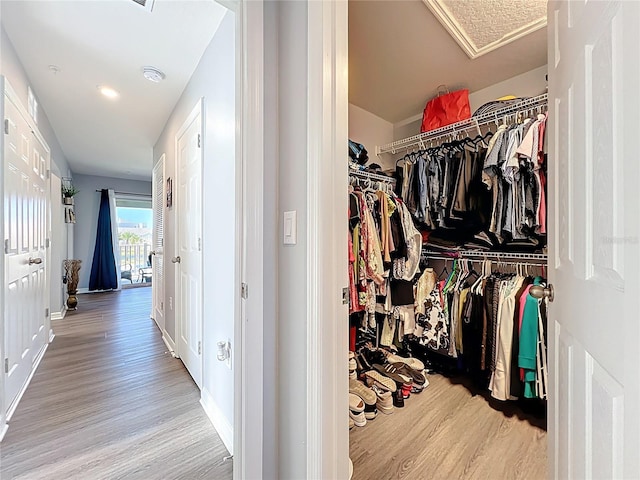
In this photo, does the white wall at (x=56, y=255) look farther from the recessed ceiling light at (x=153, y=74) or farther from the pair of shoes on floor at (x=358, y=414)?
the pair of shoes on floor at (x=358, y=414)

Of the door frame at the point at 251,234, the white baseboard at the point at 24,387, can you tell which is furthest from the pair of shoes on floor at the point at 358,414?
the white baseboard at the point at 24,387

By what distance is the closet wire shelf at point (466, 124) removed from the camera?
1789 mm

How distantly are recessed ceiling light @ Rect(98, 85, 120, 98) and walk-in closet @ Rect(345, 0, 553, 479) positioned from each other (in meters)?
1.99

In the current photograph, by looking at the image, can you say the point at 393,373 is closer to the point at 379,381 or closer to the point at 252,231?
the point at 379,381

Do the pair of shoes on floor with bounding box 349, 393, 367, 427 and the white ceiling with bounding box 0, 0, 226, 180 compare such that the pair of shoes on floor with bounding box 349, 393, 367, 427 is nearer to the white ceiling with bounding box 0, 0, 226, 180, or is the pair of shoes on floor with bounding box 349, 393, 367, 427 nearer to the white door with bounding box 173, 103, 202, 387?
the white door with bounding box 173, 103, 202, 387

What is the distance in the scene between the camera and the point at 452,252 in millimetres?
2289

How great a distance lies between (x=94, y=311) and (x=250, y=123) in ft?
14.8

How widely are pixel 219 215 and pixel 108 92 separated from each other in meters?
1.87

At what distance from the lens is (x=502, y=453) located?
1.42 m

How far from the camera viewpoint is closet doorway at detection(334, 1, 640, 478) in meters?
0.42

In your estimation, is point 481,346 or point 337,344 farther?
point 481,346

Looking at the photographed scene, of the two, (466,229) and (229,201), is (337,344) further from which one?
(466,229)

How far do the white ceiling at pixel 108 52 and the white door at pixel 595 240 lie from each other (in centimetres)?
165

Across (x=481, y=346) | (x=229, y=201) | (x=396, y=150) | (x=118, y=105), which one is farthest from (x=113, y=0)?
(x=481, y=346)
